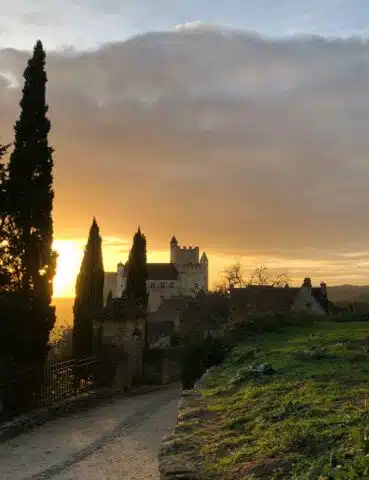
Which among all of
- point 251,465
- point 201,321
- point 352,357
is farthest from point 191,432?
point 201,321

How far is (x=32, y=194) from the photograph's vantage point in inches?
714

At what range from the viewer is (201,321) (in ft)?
158

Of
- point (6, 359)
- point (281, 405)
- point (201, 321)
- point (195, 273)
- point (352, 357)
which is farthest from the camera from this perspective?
point (195, 273)

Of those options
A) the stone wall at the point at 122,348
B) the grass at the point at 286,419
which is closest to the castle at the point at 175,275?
the stone wall at the point at 122,348

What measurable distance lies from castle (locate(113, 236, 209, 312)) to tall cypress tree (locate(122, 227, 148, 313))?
5401 cm

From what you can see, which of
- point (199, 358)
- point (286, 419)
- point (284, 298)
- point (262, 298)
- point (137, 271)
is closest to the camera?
point (286, 419)

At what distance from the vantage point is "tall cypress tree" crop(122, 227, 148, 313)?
121 feet

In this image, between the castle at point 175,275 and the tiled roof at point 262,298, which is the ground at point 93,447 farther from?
the castle at point 175,275

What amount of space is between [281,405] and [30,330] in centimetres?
1158

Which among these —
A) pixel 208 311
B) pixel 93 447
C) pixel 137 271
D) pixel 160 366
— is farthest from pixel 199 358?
pixel 208 311

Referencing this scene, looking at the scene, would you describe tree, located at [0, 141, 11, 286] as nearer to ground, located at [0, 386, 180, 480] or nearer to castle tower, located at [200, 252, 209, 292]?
ground, located at [0, 386, 180, 480]

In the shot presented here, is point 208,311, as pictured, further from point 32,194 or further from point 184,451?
point 184,451

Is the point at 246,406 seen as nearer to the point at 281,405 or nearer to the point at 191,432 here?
the point at 281,405

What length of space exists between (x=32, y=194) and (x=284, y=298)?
3650cm
